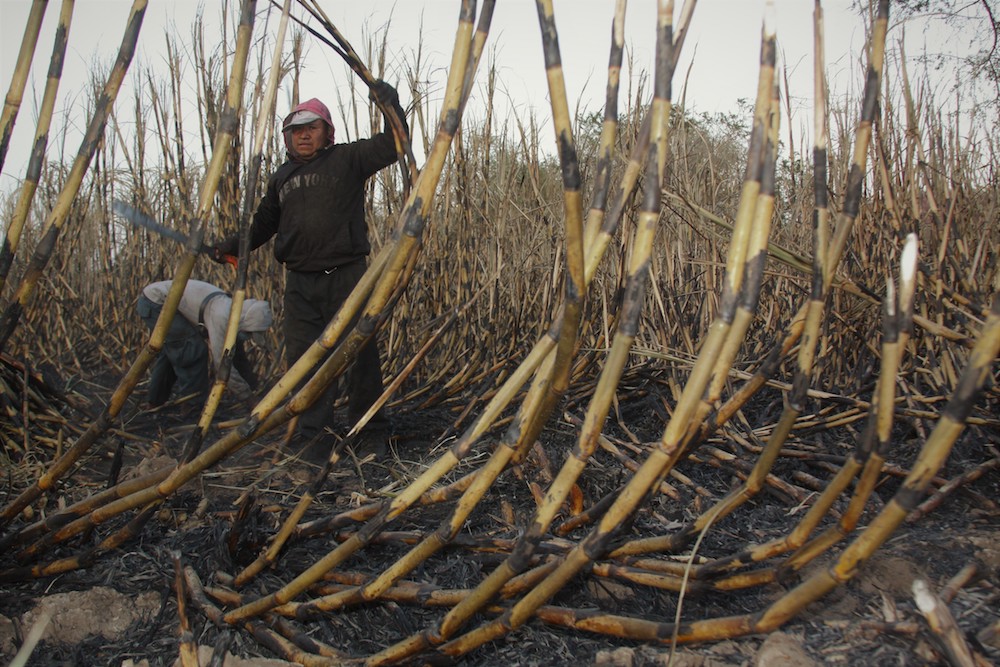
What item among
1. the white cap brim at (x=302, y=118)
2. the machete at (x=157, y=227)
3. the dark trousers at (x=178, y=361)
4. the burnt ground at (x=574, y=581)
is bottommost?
the burnt ground at (x=574, y=581)

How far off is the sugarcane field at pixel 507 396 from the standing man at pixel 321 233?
0.01 metres

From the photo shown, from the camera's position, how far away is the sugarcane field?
2.91ft

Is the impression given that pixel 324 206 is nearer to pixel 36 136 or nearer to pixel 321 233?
pixel 321 233

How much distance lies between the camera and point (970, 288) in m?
1.99

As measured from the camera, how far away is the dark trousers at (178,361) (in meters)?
3.59

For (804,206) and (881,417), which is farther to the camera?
(804,206)

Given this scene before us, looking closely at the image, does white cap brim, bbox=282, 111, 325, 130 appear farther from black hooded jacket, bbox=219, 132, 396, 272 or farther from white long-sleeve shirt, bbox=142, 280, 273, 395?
white long-sleeve shirt, bbox=142, 280, 273, 395

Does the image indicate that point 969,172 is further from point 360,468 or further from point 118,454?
point 118,454

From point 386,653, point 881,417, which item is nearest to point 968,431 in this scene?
point 881,417

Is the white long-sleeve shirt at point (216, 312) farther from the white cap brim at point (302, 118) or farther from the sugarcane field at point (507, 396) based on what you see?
the white cap brim at point (302, 118)

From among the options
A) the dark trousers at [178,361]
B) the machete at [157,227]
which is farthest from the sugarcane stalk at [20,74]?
the dark trousers at [178,361]

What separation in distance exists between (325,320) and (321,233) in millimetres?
354

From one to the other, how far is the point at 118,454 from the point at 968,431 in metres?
2.08

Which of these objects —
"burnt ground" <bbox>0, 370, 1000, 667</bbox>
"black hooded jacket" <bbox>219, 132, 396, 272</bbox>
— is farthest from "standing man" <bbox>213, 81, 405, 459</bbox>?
"burnt ground" <bbox>0, 370, 1000, 667</bbox>
